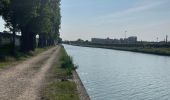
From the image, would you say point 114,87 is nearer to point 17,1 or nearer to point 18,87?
point 18,87

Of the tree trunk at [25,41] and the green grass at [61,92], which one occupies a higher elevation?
the tree trunk at [25,41]

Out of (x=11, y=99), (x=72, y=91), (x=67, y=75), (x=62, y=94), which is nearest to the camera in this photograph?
(x=11, y=99)

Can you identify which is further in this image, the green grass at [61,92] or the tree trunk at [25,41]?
the tree trunk at [25,41]

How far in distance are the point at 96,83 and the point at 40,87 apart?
11.1 m

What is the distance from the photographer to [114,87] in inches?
1183

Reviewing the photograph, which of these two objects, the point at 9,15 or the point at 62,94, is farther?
the point at 9,15

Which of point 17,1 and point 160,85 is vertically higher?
point 17,1

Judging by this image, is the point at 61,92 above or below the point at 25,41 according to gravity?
below

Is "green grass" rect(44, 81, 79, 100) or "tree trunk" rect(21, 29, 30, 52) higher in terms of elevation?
"tree trunk" rect(21, 29, 30, 52)

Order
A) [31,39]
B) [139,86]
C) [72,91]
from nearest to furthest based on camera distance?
[72,91]
[139,86]
[31,39]

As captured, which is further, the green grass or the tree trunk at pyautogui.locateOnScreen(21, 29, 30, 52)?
the tree trunk at pyautogui.locateOnScreen(21, 29, 30, 52)

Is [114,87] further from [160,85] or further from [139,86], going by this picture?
[160,85]

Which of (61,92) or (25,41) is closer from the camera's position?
(61,92)

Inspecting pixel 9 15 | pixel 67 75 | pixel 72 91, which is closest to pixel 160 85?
pixel 67 75
